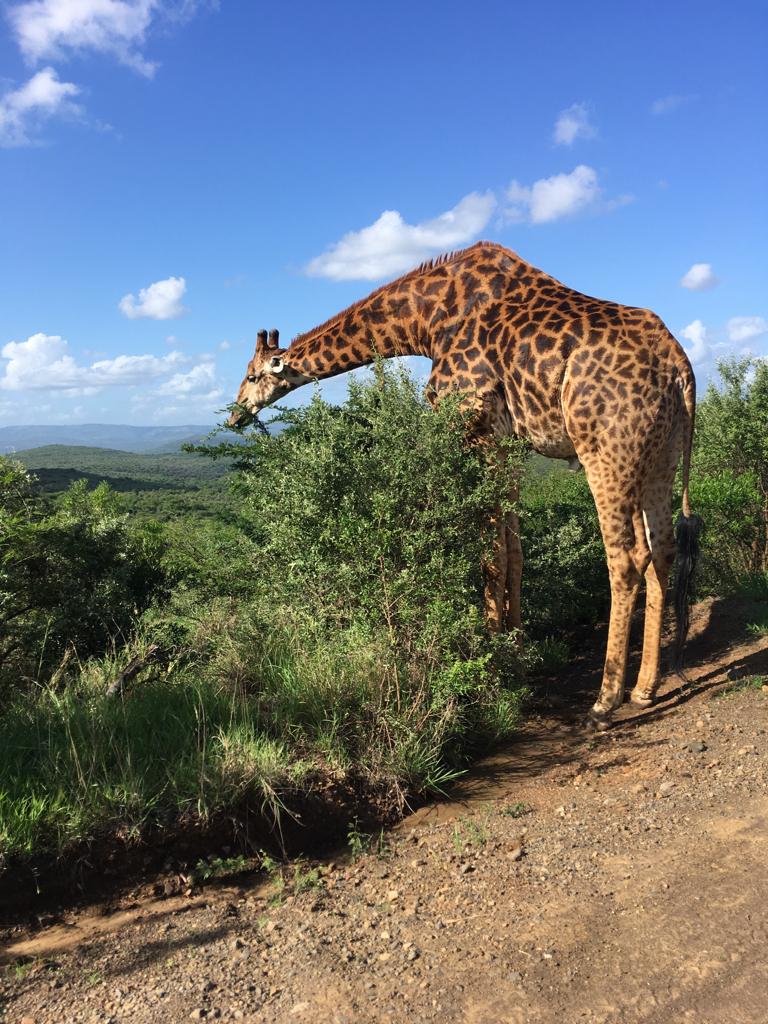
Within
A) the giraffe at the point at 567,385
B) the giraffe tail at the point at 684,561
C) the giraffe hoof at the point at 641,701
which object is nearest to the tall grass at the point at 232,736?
the giraffe hoof at the point at 641,701

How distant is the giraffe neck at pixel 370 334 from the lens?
22.7ft

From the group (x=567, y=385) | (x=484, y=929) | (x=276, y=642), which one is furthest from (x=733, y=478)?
(x=484, y=929)

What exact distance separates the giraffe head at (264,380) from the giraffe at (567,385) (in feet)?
1.38

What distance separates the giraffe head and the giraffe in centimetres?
42

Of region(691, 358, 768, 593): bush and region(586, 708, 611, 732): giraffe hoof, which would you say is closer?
region(586, 708, 611, 732): giraffe hoof

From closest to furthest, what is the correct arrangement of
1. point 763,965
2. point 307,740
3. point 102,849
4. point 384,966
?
point 763,965
point 384,966
point 102,849
point 307,740

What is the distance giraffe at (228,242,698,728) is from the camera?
5730 millimetres

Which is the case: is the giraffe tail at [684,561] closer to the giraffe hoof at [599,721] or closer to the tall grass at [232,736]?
the giraffe hoof at [599,721]

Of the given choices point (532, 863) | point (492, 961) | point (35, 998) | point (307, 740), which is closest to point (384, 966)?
point (492, 961)

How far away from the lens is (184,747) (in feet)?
14.1

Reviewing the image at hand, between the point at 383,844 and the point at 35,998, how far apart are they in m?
1.87

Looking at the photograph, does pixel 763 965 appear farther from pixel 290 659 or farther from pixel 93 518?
pixel 93 518

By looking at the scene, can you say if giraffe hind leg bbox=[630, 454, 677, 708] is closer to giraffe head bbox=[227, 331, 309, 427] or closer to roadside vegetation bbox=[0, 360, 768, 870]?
roadside vegetation bbox=[0, 360, 768, 870]

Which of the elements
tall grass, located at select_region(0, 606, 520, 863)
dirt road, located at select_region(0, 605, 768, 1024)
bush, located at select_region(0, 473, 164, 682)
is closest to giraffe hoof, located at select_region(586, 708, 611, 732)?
tall grass, located at select_region(0, 606, 520, 863)
